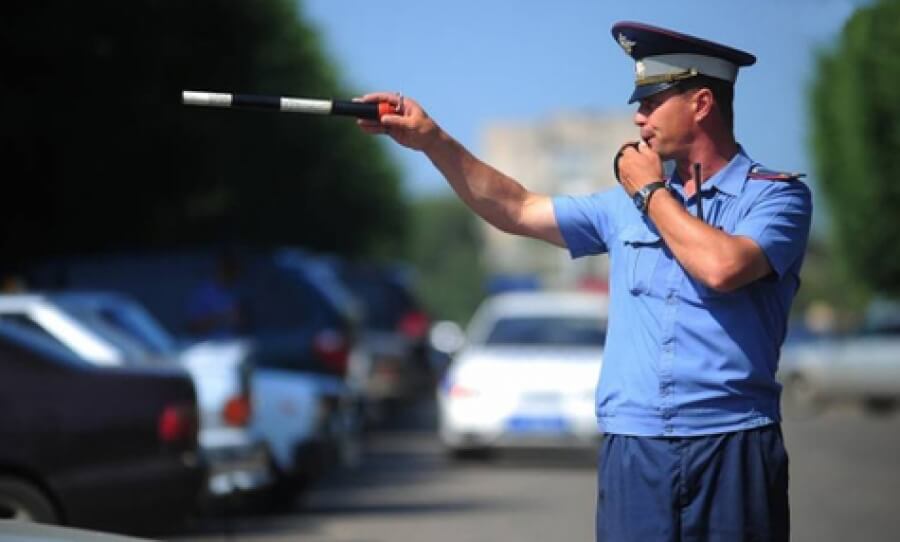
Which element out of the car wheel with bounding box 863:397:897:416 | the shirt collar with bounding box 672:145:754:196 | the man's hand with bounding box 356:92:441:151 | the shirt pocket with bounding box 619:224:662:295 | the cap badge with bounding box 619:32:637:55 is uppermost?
the car wheel with bounding box 863:397:897:416

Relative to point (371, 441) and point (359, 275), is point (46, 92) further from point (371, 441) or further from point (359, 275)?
point (359, 275)

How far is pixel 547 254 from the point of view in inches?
5167

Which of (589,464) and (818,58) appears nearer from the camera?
(589,464)

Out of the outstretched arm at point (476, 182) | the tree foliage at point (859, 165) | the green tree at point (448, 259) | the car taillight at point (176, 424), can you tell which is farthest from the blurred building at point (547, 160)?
the outstretched arm at point (476, 182)

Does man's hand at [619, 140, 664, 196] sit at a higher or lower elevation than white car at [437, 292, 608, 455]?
lower

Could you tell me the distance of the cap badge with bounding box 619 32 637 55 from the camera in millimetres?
4824

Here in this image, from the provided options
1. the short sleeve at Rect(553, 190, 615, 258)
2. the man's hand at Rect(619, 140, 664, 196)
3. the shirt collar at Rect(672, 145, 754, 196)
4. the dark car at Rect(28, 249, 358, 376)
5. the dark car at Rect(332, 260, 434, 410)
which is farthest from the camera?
the dark car at Rect(332, 260, 434, 410)

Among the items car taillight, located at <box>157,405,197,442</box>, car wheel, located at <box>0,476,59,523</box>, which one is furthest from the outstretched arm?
car taillight, located at <box>157,405,197,442</box>

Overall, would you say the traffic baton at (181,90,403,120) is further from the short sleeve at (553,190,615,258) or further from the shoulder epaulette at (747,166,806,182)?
the shoulder epaulette at (747,166,806,182)

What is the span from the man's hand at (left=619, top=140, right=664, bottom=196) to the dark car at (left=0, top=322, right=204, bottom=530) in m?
5.58

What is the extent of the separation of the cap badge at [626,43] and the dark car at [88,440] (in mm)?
5514

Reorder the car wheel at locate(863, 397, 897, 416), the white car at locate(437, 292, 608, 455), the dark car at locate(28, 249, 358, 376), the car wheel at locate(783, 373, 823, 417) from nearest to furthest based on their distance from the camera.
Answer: the dark car at locate(28, 249, 358, 376)
the white car at locate(437, 292, 608, 455)
the car wheel at locate(863, 397, 897, 416)
the car wheel at locate(783, 373, 823, 417)

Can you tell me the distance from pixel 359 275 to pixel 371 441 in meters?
5.16

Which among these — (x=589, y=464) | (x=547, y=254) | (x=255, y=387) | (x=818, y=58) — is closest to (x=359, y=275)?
(x=589, y=464)
